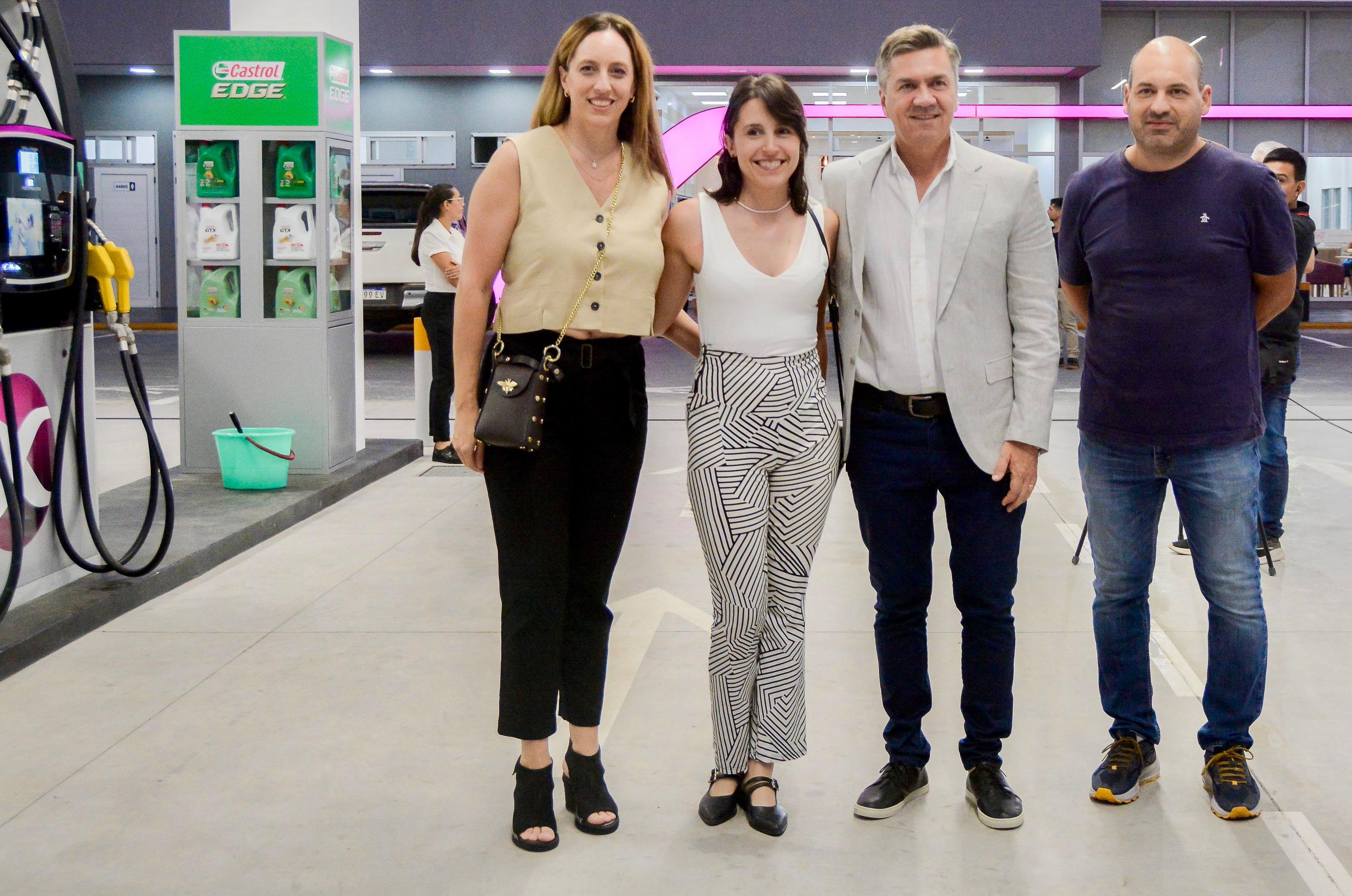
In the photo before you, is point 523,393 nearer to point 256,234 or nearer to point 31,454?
point 31,454

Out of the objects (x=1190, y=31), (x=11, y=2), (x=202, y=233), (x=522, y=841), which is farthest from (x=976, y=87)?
(x=522, y=841)

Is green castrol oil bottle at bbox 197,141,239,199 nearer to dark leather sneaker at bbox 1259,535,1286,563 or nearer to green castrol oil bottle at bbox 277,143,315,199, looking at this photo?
green castrol oil bottle at bbox 277,143,315,199

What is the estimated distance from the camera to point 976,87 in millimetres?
23562

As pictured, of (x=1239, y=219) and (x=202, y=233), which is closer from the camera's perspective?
(x=1239, y=219)

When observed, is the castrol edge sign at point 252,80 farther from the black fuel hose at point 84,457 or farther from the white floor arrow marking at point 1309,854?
the white floor arrow marking at point 1309,854

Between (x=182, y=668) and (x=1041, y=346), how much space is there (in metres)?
3.05

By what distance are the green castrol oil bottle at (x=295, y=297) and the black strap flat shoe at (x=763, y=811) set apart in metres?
5.32

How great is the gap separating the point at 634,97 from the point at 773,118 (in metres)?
0.35

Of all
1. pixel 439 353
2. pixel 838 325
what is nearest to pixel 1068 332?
pixel 439 353

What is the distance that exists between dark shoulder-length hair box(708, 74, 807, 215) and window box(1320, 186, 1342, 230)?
24103 millimetres

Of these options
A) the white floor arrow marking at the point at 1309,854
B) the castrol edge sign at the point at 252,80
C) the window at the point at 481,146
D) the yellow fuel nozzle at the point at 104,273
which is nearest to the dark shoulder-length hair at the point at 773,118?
the white floor arrow marking at the point at 1309,854

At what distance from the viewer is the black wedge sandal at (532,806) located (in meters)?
3.30

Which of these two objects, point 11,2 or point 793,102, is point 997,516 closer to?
point 793,102

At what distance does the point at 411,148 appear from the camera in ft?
78.5
